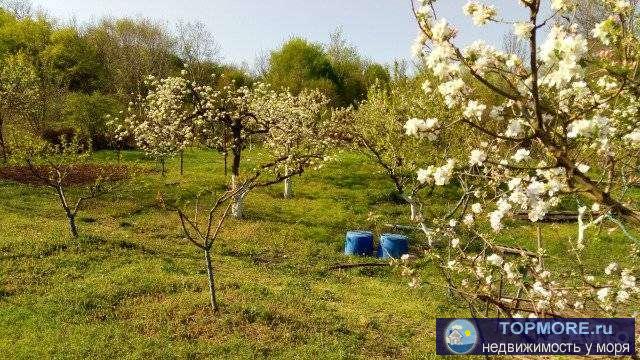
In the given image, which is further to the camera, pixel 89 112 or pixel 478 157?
pixel 89 112

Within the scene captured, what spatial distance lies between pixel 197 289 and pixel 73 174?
18.8 m

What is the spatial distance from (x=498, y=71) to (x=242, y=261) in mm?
13088

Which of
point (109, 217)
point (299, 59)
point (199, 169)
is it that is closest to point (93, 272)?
point (109, 217)

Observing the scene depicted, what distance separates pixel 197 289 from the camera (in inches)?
504

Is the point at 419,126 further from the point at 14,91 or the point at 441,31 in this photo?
the point at 14,91

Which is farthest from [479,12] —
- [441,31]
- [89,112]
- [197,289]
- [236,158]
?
[89,112]

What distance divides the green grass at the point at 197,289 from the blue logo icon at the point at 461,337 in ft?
1.80

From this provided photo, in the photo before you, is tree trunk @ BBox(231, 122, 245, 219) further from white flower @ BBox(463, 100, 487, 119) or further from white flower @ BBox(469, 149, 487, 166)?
white flower @ BBox(463, 100, 487, 119)

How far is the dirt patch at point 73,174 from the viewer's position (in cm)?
2555

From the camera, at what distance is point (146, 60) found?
5525 cm

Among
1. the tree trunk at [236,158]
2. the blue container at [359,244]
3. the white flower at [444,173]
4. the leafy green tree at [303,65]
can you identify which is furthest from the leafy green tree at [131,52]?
the white flower at [444,173]

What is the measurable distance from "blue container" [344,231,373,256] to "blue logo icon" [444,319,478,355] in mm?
6539

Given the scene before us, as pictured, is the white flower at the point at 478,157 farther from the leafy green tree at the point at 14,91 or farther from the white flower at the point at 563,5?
the leafy green tree at the point at 14,91

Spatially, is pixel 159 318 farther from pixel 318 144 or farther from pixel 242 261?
pixel 318 144
